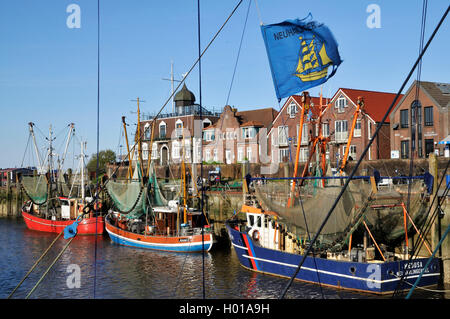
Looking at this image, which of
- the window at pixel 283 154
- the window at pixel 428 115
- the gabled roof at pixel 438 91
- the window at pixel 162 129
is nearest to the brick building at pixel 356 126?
the window at pixel 428 115

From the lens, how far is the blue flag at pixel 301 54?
762 inches

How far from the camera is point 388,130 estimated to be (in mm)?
64375

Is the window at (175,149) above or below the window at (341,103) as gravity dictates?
below

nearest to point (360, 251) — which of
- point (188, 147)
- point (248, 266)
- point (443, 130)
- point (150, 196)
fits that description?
point (248, 266)

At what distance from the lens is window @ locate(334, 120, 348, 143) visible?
63.2 m

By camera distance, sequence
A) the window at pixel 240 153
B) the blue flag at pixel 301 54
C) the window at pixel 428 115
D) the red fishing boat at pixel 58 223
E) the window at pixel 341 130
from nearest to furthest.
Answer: the blue flag at pixel 301 54 < the red fishing boat at pixel 58 223 < the window at pixel 428 115 < the window at pixel 341 130 < the window at pixel 240 153

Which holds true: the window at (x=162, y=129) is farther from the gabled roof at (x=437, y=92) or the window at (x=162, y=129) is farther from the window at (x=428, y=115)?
the window at (x=428, y=115)

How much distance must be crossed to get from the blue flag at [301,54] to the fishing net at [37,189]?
49277 millimetres

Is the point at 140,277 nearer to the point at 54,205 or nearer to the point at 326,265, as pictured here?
the point at 326,265

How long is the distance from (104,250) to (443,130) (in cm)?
3669

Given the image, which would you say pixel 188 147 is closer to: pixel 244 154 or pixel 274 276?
pixel 244 154

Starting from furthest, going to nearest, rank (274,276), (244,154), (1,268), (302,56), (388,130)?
(244,154) < (388,130) < (1,268) < (274,276) < (302,56)

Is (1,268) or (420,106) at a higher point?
(420,106)

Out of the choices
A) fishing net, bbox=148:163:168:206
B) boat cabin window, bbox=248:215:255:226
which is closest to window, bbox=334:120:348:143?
fishing net, bbox=148:163:168:206
